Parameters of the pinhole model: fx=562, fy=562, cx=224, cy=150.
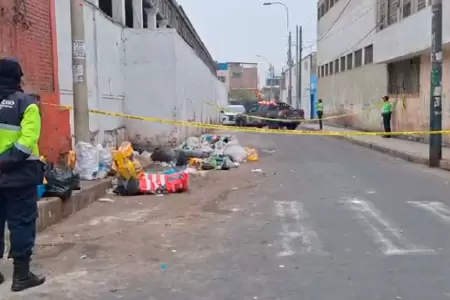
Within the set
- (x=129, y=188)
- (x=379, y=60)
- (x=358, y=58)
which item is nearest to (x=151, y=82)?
(x=129, y=188)

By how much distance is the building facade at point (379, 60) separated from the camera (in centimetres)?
1942

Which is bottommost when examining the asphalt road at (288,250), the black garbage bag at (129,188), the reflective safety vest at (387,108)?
the asphalt road at (288,250)

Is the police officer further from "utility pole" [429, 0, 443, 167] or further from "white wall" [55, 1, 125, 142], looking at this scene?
"utility pole" [429, 0, 443, 167]

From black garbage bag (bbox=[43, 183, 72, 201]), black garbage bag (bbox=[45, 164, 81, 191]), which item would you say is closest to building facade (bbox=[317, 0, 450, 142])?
black garbage bag (bbox=[45, 164, 81, 191])

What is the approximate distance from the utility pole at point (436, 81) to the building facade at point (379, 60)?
3.15 meters

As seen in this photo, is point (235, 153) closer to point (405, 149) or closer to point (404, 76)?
point (405, 149)

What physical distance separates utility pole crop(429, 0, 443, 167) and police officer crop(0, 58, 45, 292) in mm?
11041

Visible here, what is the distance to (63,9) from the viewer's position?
36.4ft

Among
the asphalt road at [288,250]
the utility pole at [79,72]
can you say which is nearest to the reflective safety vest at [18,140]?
the asphalt road at [288,250]

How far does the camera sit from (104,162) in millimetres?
10328

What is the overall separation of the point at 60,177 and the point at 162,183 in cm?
230

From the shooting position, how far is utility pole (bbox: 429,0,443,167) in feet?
43.4

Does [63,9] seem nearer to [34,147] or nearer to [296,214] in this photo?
[296,214]

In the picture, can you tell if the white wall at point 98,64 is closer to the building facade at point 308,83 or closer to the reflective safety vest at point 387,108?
the reflective safety vest at point 387,108
